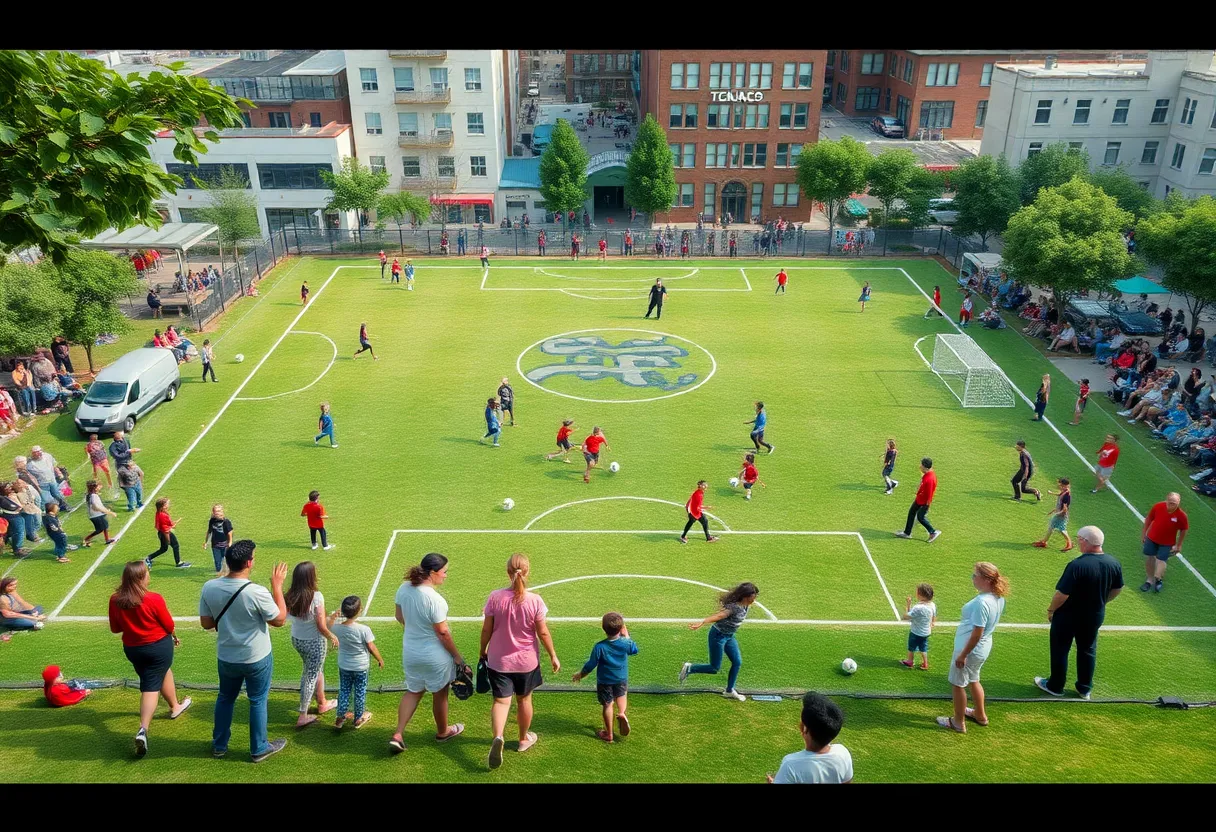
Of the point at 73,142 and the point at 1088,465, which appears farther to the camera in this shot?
the point at 1088,465

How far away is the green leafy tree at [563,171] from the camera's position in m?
55.5

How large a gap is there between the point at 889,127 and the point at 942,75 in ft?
19.8

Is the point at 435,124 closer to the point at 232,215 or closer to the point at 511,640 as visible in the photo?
the point at 232,215

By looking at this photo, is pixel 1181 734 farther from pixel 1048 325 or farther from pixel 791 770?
pixel 1048 325

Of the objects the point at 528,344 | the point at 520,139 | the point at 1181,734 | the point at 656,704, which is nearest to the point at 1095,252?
the point at 528,344

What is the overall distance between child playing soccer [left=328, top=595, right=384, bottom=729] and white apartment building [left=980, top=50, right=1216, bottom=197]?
5468 centimetres

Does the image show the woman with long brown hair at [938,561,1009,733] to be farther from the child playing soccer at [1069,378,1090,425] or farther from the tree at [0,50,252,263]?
the child playing soccer at [1069,378,1090,425]

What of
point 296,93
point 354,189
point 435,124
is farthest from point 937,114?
point 354,189

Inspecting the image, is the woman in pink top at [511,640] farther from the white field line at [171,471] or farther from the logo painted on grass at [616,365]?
the logo painted on grass at [616,365]

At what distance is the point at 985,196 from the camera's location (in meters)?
46.8

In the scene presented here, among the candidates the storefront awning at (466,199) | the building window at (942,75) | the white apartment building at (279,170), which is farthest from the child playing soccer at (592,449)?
the building window at (942,75)

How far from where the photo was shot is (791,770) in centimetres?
659

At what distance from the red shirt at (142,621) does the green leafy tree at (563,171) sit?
4846cm
